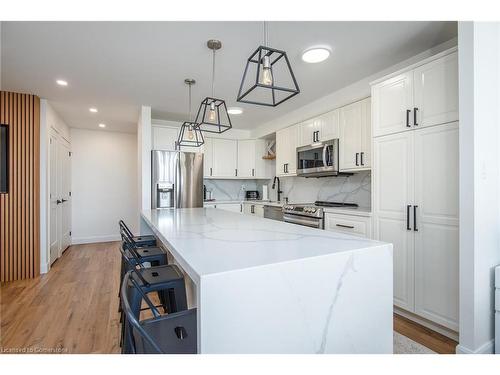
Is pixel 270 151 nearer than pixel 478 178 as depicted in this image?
No

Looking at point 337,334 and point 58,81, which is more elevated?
point 58,81

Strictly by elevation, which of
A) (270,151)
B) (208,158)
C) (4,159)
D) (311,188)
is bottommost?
(311,188)

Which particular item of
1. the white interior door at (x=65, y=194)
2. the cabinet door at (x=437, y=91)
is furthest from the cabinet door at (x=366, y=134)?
the white interior door at (x=65, y=194)

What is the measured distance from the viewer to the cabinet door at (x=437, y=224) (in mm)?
1998

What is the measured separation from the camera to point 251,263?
3.26 ft

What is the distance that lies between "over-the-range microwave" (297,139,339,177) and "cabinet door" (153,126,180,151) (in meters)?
2.04

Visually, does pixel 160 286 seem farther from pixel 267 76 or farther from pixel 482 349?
pixel 482 349

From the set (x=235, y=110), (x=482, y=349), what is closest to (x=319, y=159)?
(x=235, y=110)

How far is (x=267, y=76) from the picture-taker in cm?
148

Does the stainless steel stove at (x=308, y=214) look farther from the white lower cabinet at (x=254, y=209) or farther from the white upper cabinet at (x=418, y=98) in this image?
the white upper cabinet at (x=418, y=98)

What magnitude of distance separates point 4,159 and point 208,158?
285 cm

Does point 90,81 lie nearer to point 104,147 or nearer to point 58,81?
point 58,81
